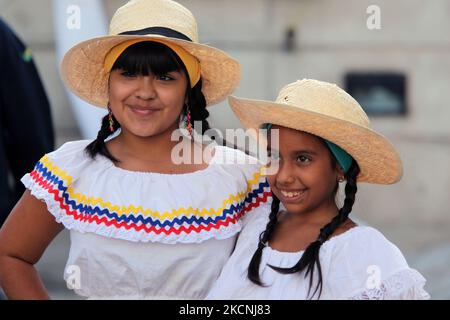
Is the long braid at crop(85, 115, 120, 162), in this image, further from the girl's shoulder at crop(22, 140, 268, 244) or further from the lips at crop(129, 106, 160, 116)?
the lips at crop(129, 106, 160, 116)

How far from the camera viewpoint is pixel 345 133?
2.90 meters

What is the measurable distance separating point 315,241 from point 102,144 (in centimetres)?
80

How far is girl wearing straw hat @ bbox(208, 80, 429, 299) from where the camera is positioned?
2.78 m

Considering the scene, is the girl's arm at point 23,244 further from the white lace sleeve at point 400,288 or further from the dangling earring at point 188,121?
the white lace sleeve at point 400,288

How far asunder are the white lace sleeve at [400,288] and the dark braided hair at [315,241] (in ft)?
0.58

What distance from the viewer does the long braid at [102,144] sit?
10.5 feet

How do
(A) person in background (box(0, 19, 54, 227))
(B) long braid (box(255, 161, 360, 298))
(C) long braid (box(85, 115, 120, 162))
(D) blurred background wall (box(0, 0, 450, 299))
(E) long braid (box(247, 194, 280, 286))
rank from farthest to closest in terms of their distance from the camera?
(D) blurred background wall (box(0, 0, 450, 299)) → (A) person in background (box(0, 19, 54, 227)) → (C) long braid (box(85, 115, 120, 162)) → (E) long braid (box(247, 194, 280, 286)) → (B) long braid (box(255, 161, 360, 298))

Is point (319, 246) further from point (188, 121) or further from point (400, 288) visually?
point (188, 121)

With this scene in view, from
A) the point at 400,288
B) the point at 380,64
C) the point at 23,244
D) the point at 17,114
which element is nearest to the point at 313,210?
the point at 400,288

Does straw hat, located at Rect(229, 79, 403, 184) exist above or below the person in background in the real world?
above

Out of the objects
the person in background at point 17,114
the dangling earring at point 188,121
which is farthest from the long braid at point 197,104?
the person in background at point 17,114

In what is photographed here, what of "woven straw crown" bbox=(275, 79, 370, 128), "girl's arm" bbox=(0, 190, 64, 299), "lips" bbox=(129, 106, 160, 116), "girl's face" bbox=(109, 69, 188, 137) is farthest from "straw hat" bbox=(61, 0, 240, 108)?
"girl's arm" bbox=(0, 190, 64, 299)
